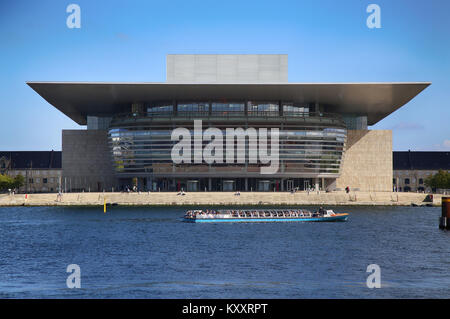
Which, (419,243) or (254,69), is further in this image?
(254,69)

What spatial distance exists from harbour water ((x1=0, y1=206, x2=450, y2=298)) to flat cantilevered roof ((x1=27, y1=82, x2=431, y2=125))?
31.2 metres

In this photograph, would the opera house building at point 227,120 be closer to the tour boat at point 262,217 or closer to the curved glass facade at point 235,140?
the curved glass facade at point 235,140

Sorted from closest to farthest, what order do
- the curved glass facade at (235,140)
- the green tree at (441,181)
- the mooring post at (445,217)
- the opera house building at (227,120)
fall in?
1. the mooring post at (445,217)
2. the opera house building at (227,120)
3. the curved glass facade at (235,140)
4. the green tree at (441,181)

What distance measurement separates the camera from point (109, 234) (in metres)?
48.8

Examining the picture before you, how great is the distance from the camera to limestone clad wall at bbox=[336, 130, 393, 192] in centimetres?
10850

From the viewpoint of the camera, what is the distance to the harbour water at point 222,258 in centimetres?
2652

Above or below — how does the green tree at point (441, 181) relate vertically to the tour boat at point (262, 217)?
above

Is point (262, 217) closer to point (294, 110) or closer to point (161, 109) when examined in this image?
point (294, 110)

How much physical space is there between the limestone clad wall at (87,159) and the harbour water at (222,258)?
167 feet

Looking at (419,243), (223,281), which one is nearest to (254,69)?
(419,243)

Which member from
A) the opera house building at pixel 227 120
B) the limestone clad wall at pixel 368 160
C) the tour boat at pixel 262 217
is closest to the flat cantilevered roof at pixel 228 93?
the opera house building at pixel 227 120

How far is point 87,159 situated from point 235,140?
103 ft
